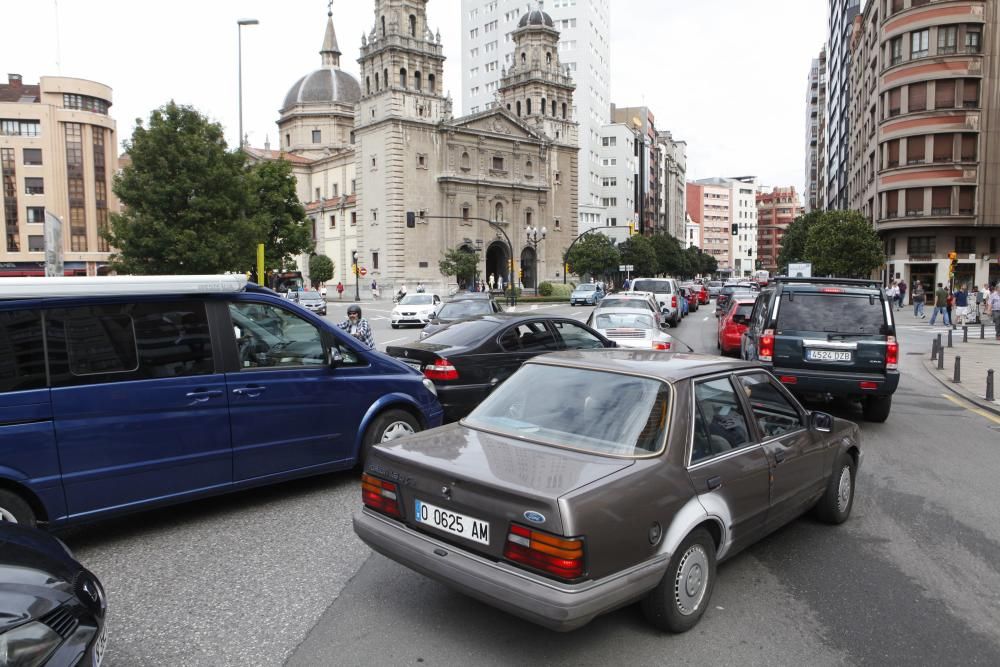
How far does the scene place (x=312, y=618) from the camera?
4.13 metres

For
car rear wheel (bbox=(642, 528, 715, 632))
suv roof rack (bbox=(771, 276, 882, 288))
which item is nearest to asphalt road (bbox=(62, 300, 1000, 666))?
car rear wheel (bbox=(642, 528, 715, 632))

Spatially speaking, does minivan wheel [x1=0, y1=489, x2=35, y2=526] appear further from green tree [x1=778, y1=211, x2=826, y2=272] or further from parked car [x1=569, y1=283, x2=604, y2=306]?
green tree [x1=778, y1=211, x2=826, y2=272]

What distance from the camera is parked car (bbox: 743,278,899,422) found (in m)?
9.53

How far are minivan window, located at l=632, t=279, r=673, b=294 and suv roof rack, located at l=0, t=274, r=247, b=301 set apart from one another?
27650 millimetres

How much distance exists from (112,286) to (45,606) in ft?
9.52

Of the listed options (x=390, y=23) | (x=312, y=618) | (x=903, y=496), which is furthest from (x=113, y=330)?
(x=390, y=23)

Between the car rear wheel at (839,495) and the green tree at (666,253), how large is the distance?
303ft

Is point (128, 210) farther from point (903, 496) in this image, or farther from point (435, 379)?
point (903, 496)

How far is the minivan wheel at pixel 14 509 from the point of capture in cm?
462

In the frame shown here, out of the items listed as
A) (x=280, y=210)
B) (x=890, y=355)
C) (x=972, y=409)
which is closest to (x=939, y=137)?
(x=280, y=210)

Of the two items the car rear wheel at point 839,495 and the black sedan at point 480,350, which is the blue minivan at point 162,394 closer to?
the black sedan at point 480,350

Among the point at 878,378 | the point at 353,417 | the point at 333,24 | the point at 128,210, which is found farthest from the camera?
the point at 333,24

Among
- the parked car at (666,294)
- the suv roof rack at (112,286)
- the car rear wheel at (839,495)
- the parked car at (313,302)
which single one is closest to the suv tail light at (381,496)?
the suv roof rack at (112,286)

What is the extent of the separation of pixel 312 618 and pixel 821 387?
7.79 m
